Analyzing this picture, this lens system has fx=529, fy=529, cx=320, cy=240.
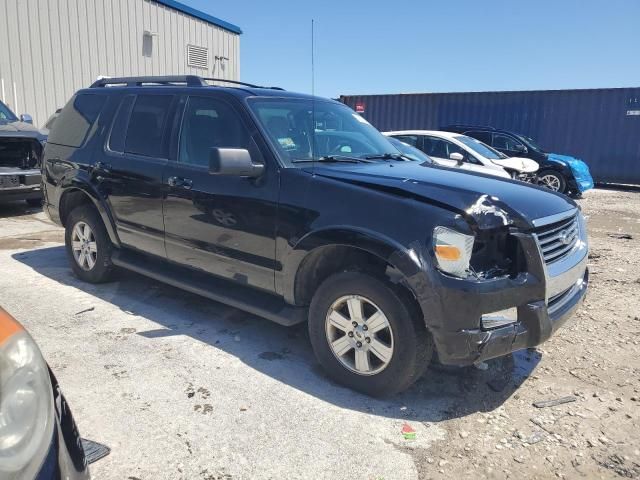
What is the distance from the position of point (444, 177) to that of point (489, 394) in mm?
1415

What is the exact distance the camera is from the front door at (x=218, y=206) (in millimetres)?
3555

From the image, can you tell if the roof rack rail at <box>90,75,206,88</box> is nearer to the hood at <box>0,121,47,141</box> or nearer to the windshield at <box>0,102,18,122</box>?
the hood at <box>0,121,47,141</box>

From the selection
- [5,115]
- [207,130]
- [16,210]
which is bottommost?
[16,210]

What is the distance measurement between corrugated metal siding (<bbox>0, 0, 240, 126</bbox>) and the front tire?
1227 centimetres

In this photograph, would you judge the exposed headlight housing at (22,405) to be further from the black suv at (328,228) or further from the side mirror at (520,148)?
the side mirror at (520,148)

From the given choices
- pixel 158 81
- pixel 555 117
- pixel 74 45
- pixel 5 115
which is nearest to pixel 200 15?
pixel 74 45

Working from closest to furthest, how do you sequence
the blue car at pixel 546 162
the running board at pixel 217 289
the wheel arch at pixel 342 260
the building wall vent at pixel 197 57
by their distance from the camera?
1. the wheel arch at pixel 342 260
2. the running board at pixel 217 289
3. the blue car at pixel 546 162
4. the building wall vent at pixel 197 57

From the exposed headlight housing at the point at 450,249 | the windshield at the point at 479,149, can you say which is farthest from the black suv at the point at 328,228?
the windshield at the point at 479,149

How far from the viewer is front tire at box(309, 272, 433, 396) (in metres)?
2.97

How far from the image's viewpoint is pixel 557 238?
3.21 meters

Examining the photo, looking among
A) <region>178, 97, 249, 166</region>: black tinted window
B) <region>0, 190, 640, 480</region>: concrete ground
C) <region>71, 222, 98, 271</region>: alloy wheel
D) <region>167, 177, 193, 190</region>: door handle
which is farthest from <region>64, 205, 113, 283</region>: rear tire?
<region>178, 97, 249, 166</region>: black tinted window

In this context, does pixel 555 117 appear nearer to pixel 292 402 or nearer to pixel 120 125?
pixel 120 125

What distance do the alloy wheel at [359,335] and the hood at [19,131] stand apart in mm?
7223

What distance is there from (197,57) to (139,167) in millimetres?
14327
